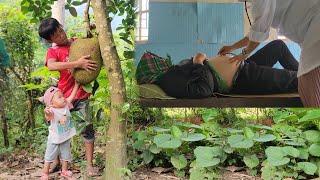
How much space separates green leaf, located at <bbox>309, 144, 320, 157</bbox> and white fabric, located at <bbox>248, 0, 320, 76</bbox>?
528 mm

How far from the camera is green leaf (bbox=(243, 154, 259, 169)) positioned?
10.8 ft

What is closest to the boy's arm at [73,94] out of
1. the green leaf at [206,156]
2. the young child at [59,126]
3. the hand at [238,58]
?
the young child at [59,126]

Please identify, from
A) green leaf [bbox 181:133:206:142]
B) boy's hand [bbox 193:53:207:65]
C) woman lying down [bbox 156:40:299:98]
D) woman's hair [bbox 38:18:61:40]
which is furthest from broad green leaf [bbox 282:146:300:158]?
woman's hair [bbox 38:18:61:40]

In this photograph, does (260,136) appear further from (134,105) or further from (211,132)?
A: (134,105)

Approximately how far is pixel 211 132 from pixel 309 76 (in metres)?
0.70

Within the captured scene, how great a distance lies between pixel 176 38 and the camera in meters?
3.08

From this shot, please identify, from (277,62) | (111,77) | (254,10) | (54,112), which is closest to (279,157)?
(277,62)

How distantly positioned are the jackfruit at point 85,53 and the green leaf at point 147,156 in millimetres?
712

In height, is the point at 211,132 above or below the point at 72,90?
below

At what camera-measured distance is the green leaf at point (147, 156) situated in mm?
3391

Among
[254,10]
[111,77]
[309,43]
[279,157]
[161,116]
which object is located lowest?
[279,157]

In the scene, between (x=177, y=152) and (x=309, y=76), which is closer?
(x=309, y=76)

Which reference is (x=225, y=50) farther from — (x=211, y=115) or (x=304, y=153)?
(x=304, y=153)

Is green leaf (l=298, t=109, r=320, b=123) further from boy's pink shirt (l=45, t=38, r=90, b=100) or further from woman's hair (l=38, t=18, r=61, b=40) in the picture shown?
woman's hair (l=38, t=18, r=61, b=40)
